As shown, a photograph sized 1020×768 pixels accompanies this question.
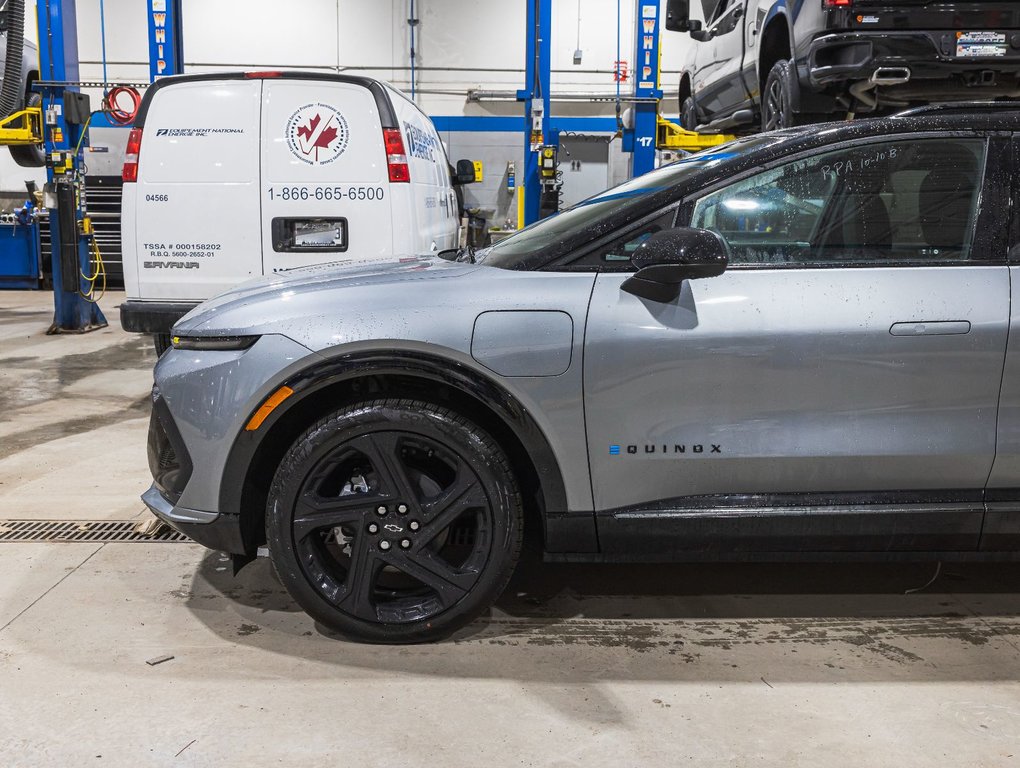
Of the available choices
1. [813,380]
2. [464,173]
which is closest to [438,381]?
[813,380]

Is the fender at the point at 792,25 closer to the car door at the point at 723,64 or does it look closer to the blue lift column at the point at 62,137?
the car door at the point at 723,64

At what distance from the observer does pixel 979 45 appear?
5.05 m

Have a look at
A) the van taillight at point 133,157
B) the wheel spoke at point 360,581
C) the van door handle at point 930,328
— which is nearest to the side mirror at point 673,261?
the van door handle at point 930,328

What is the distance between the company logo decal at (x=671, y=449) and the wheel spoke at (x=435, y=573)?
0.59 m

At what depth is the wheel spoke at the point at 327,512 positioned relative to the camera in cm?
282

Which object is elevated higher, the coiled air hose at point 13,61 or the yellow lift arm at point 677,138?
the coiled air hose at point 13,61

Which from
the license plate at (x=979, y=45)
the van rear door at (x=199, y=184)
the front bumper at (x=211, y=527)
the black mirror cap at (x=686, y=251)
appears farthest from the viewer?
the van rear door at (x=199, y=184)

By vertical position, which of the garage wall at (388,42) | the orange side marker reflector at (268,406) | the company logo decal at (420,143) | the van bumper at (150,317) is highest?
the garage wall at (388,42)

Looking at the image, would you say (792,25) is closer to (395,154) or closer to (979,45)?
(979,45)

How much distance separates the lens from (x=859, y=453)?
9.04 feet

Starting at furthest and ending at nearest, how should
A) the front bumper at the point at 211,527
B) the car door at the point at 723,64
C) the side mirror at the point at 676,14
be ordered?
the side mirror at the point at 676,14 < the car door at the point at 723,64 < the front bumper at the point at 211,527

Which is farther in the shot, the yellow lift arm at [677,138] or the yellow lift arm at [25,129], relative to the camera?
the yellow lift arm at [25,129]

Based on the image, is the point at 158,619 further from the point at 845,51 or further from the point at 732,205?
the point at 845,51

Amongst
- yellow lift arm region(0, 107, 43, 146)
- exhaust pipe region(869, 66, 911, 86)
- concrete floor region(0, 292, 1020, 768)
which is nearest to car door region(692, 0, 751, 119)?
exhaust pipe region(869, 66, 911, 86)
